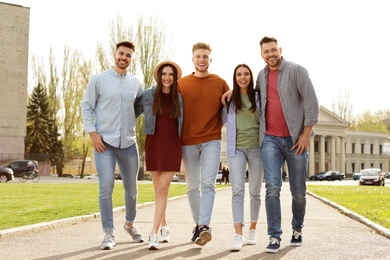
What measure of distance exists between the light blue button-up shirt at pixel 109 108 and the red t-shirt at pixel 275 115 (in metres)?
1.58

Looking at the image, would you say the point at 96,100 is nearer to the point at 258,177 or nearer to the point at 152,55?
the point at 258,177

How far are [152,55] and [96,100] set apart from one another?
4420 centimetres

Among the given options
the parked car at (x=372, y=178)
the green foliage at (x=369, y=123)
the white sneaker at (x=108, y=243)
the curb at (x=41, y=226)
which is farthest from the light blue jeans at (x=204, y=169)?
the green foliage at (x=369, y=123)

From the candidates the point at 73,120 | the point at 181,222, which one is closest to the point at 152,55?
the point at 73,120

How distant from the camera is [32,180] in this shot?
38.7 meters

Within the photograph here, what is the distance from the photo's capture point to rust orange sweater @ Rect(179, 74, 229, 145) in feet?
22.7

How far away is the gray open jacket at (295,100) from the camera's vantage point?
662 centimetres

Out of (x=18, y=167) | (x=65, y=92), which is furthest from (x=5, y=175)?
(x=65, y=92)

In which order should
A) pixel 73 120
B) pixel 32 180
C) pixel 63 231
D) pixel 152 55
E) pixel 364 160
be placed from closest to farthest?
pixel 63 231, pixel 32 180, pixel 152 55, pixel 73 120, pixel 364 160

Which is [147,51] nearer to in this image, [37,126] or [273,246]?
[37,126]

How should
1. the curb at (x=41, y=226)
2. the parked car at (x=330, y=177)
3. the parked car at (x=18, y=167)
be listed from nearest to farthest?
1. the curb at (x=41, y=226)
2. the parked car at (x=18, y=167)
3. the parked car at (x=330, y=177)

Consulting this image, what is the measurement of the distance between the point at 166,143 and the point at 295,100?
1.51m

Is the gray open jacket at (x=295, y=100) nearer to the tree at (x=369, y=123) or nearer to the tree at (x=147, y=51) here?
the tree at (x=147, y=51)

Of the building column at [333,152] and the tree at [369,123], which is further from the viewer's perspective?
the tree at [369,123]
